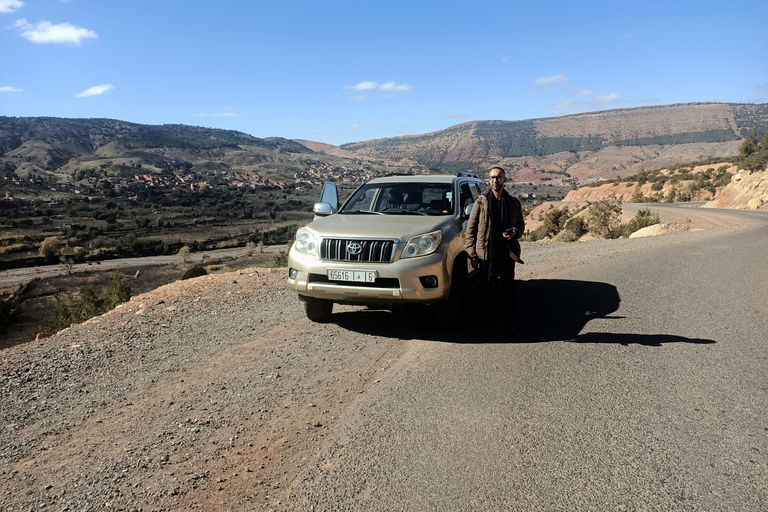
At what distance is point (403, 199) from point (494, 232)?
6.71 ft

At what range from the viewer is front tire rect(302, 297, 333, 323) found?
6.39m

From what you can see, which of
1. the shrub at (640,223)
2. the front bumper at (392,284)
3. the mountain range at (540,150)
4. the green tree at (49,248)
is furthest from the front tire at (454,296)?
the mountain range at (540,150)

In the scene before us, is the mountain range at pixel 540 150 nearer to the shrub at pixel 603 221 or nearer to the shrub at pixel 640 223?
the shrub at pixel 603 221

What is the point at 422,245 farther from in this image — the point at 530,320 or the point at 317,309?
the point at 530,320

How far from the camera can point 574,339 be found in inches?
220

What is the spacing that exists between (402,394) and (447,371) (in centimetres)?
67

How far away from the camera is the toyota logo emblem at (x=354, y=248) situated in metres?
5.60

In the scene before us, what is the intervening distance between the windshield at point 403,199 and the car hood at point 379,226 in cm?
38

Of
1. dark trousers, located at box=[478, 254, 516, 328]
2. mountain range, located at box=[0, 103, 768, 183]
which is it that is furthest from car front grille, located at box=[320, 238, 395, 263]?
mountain range, located at box=[0, 103, 768, 183]

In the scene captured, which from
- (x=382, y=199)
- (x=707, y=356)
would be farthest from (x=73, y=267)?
(x=707, y=356)

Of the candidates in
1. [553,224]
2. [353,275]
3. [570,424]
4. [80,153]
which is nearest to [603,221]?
[553,224]

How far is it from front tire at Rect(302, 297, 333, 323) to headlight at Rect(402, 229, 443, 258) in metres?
1.52

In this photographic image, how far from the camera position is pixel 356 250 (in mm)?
5609

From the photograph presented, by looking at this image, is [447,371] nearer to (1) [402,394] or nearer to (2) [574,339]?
(1) [402,394]
